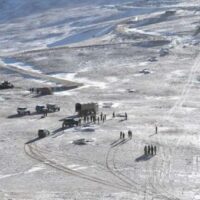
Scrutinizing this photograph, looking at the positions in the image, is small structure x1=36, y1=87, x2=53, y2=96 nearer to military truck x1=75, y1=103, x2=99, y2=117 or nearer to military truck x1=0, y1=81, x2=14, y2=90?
military truck x1=0, y1=81, x2=14, y2=90

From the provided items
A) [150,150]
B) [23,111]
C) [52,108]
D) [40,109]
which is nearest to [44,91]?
[52,108]

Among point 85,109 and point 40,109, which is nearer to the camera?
point 85,109

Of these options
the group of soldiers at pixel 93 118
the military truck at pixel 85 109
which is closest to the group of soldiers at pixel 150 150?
the group of soldiers at pixel 93 118

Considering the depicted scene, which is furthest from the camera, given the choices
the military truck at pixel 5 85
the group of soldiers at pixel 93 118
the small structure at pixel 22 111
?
the military truck at pixel 5 85

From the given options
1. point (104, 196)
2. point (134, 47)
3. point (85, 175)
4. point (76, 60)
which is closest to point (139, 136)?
point (85, 175)

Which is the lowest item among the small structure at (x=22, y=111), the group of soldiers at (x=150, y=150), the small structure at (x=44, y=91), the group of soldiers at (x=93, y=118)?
the group of soldiers at (x=150, y=150)

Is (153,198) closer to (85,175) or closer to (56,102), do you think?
(85,175)

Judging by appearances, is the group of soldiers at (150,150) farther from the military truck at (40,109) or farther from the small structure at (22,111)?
the small structure at (22,111)

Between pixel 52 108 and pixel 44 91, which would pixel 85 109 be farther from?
pixel 44 91
